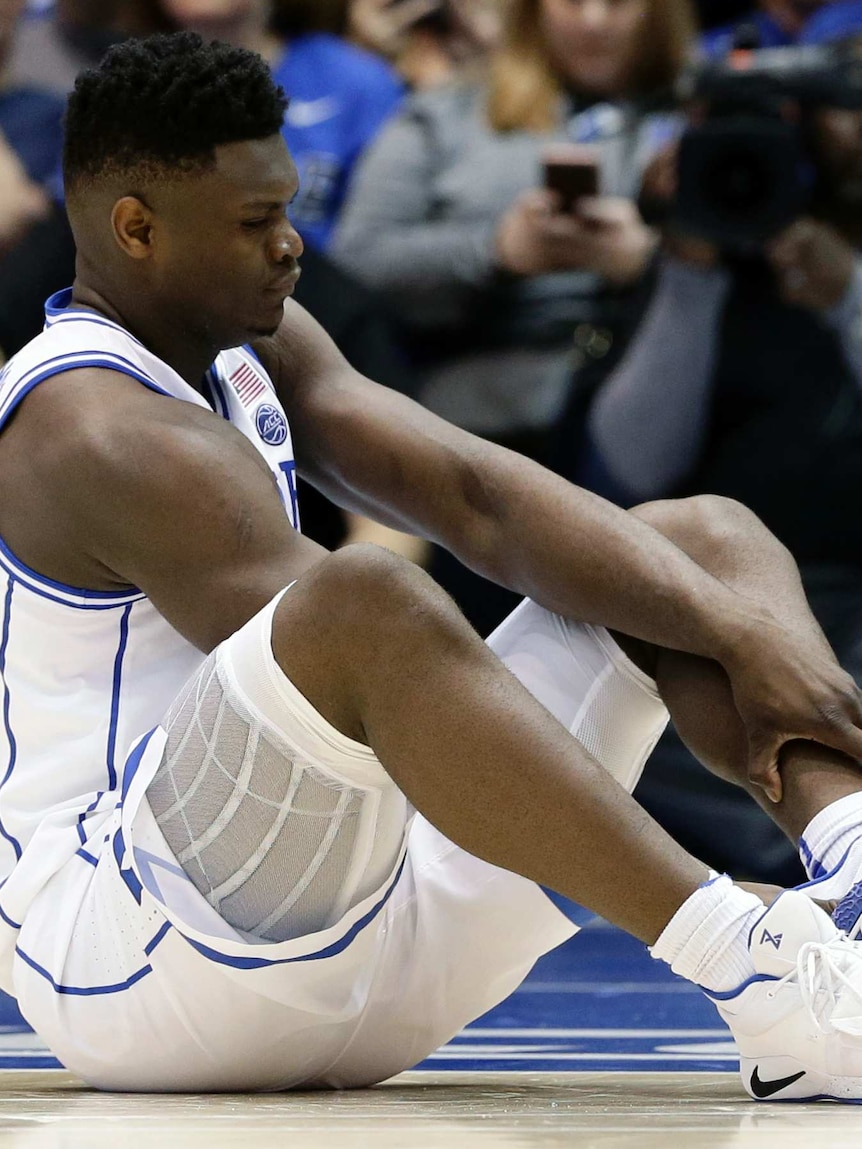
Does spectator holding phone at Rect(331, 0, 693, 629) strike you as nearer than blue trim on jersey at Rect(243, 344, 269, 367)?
No

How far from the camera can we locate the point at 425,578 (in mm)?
A: 1365

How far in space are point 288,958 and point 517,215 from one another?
2358 mm

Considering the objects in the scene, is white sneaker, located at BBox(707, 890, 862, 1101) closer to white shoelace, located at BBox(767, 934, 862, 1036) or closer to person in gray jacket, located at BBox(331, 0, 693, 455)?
white shoelace, located at BBox(767, 934, 862, 1036)

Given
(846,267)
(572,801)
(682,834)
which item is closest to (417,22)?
(846,267)

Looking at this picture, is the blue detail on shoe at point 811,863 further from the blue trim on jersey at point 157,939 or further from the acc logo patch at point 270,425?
the acc logo patch at point 270,425

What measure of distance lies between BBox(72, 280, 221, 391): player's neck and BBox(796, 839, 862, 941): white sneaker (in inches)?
29.9

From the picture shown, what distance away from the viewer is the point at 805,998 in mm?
1332

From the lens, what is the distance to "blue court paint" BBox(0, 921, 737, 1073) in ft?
6.05

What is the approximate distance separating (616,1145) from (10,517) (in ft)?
2.61

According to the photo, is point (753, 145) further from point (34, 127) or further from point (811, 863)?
point (811, 863)

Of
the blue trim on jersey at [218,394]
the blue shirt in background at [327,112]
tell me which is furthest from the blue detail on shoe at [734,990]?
the blue shirt in background at [327,112]

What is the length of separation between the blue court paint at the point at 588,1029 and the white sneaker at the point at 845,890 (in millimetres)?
384

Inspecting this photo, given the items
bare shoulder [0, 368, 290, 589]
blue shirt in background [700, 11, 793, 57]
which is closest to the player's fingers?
bare shoulder [0, 368, 290, 589]

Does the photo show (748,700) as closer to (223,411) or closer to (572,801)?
(572,801)
